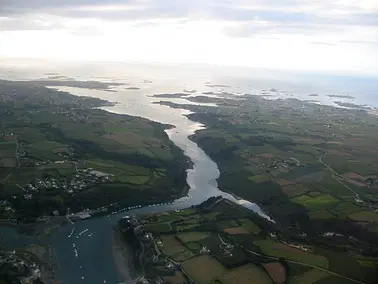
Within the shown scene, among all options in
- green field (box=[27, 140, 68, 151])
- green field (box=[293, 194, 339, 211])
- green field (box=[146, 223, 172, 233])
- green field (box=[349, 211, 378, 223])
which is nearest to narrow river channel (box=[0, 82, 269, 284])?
green field (box=[146, 223, 172, 233])

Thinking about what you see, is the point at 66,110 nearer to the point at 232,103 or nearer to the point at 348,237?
the point at 232,103

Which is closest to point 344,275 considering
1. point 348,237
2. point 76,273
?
point 348,237

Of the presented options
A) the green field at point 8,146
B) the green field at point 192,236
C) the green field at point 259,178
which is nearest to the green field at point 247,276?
the green field at point 192,236

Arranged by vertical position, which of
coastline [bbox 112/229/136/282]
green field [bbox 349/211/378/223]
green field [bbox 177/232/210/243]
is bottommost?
coastline [bbox 112/229/136/282]

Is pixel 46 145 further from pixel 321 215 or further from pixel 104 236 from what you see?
pixel 321 215

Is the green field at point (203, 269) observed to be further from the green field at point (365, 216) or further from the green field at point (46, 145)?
the green field at point (46, 145)

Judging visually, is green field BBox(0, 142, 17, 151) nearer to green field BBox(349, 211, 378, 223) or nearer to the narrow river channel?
the narrow river channel

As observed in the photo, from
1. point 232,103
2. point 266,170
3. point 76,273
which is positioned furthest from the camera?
point 232,103

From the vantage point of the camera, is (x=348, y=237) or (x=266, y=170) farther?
(x=266, y=170)
